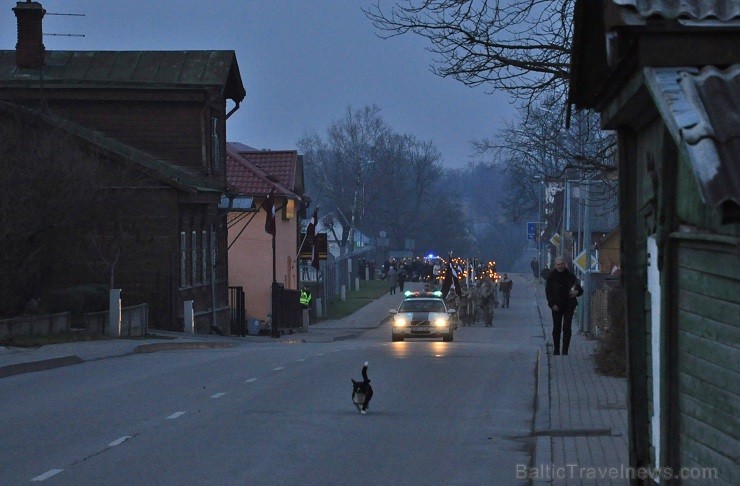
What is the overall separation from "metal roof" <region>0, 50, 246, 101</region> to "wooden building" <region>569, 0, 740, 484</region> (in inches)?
1274

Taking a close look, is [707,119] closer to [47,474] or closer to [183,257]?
[47,474]

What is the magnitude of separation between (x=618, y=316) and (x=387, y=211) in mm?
98282

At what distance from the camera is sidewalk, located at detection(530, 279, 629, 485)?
34.3ft

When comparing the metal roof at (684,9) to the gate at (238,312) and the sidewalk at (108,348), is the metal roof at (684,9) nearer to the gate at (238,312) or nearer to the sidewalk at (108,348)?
the sidewalk at (108,348)

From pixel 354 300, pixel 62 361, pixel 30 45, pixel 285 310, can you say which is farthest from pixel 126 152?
pixel 354 300

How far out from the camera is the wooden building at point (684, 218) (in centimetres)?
562

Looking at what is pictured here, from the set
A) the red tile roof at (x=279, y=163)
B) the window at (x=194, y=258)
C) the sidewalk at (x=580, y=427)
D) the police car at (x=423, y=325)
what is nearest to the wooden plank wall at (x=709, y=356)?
the sidewalk at (x=580, y=427)

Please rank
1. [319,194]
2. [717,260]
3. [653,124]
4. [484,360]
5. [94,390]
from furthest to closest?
1. [319,194]
2. [484,360]
3. [94,390]
4. [653,124]
5. [717,260]

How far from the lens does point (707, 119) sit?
5668mm

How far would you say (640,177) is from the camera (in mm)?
8828

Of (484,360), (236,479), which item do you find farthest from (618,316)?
(236,479)

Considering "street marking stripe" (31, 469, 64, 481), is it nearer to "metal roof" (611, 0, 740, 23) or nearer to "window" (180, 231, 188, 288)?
"metal roof" (611, 0, 740, 23)

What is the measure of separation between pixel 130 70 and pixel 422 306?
42.6 ft

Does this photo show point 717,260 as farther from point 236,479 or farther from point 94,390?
point 94,390
